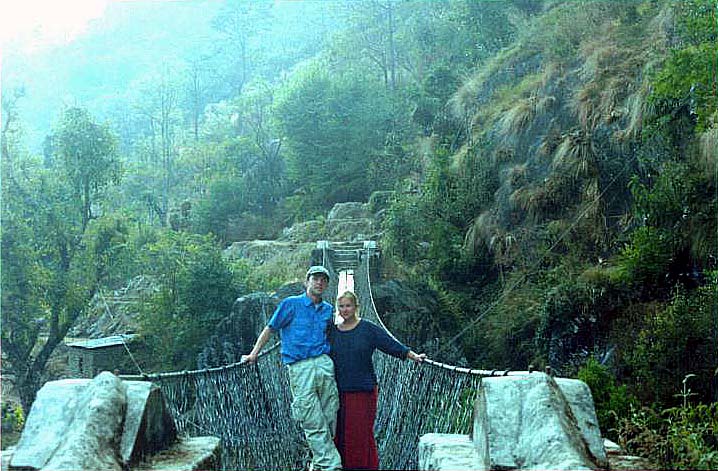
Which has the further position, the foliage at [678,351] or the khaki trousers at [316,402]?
the foliage at [678,351]

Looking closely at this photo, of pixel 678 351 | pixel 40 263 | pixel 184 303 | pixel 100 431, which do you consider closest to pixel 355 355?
pixel 100 431

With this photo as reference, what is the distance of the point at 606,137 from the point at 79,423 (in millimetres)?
7535

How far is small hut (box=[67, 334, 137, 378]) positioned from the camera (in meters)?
10.7

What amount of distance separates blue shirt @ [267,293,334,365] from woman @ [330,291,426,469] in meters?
0.06

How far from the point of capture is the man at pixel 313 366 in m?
2.51

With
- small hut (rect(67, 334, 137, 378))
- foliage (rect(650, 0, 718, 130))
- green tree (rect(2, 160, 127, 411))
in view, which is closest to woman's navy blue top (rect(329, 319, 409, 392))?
foliage (rect(650, 0, 718, 130))

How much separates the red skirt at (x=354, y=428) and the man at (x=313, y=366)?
3 cm

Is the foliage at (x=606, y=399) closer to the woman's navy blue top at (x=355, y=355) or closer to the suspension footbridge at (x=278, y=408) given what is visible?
the suspension footbridge at (x=278, y=408)

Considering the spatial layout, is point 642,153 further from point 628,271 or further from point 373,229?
point 373,229

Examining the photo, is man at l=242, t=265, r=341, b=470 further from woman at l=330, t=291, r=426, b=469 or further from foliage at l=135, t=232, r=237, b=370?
foliage at l=135, t=232, r=237, b=370

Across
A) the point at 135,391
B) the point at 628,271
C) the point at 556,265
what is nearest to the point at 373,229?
the point at 556,265

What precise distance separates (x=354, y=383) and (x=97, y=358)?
8.95m

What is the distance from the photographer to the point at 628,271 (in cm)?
680

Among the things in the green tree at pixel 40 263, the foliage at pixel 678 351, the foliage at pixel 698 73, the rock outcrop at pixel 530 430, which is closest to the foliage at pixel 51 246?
the green tree at pixel 40 263
